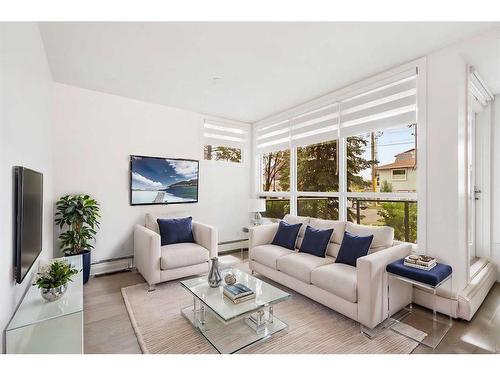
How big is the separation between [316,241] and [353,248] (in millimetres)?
500

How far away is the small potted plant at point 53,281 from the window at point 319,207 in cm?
332

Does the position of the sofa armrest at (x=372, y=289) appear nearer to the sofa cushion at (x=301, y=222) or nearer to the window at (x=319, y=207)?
the sofa cushion at (x=301, y=222)

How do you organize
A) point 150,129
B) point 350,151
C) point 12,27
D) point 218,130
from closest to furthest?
point 12,27 → point 350,151 → point 150,129 → point 218,130

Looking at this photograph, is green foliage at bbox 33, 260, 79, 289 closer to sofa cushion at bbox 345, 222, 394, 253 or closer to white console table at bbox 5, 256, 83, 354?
white console table at bbox 5, 256, 83, 354

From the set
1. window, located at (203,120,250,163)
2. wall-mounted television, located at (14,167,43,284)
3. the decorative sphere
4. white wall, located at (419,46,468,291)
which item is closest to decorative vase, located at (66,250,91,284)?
wall-mounted television, located at (14,167,43,284)

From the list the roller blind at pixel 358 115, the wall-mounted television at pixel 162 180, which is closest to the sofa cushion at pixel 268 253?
the wall-mounted television at pixel 162 180

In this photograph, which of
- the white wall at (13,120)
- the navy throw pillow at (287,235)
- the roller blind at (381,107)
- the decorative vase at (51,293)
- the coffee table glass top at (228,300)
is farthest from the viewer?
the navy throw pillow at (287,235)

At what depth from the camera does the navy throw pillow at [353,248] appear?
8.71 ft

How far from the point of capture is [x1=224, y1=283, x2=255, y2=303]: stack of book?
2098mm

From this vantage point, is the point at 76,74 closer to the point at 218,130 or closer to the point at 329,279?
the point at 218,130
